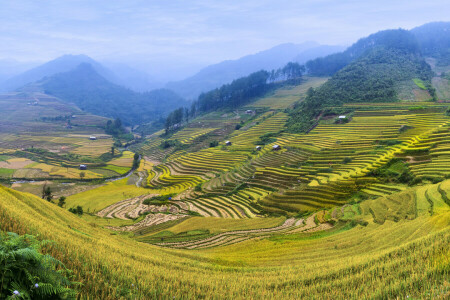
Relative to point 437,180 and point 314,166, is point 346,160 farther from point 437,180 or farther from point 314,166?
point 437,180

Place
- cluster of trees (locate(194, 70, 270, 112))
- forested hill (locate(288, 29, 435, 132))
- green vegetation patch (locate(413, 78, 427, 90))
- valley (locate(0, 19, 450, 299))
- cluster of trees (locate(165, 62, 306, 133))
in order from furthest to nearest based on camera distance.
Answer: cluster of trees (locate(194, 70, 270, 112)), cluster of trees (locate(165, 62, 306, 133)), green vegetation patch (locate(413, 78, 427, 90)), forested hill (locate(288, 29, 435, 132)), valley (locate(0, 19, 450, 299))

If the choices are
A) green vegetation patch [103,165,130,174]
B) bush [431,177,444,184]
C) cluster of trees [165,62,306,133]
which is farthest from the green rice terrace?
cluster of trees [165,62,306,133]

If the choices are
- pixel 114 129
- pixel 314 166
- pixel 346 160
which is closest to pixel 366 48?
pixel 346 160

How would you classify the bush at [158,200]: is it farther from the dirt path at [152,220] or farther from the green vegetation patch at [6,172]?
the green vegetation patch at [6,172]

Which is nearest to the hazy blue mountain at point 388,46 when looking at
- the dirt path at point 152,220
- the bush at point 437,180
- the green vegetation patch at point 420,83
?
→ the green vegetation patch at point 420,83

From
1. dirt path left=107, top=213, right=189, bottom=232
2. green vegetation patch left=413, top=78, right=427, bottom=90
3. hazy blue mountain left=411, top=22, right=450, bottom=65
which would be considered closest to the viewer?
dirt path left=107, top=213, right=189, bottom=232

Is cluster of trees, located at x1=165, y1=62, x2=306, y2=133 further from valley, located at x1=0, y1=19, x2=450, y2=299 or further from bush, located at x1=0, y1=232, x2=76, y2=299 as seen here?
bush, located at x1=0, y1=232, x2=76, y2=299

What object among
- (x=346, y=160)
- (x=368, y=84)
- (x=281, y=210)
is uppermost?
(x=368, y=84)

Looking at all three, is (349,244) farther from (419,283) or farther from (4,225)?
(4,225)
